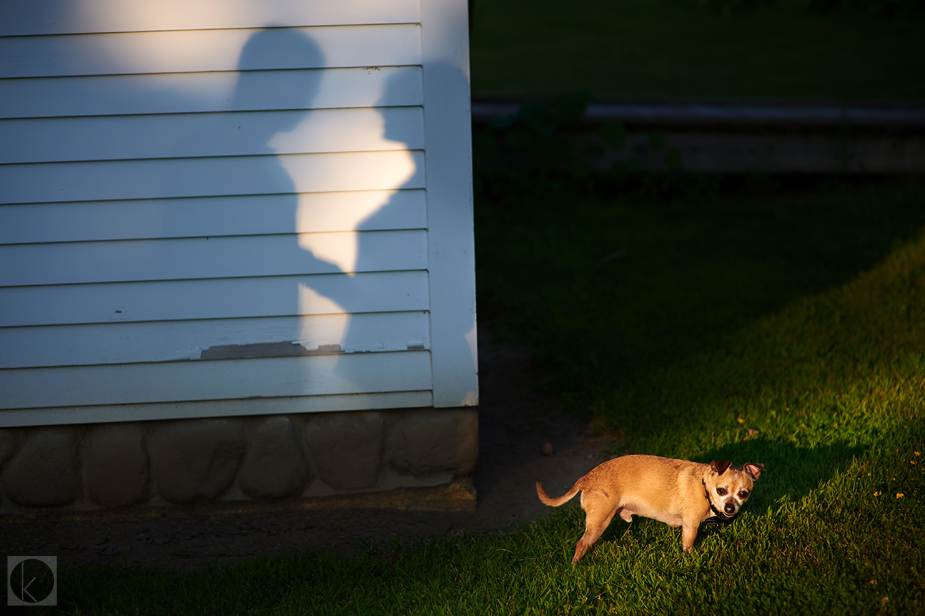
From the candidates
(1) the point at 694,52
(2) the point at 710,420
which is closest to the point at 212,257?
(2) the point at 710,420

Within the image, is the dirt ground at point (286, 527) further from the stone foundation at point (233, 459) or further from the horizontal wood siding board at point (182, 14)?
the horizontal wood siding board at point (182, 14)

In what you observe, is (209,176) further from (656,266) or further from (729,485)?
(656,266)

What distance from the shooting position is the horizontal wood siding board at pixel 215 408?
10.6ft

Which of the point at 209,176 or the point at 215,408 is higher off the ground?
the point at 209,176

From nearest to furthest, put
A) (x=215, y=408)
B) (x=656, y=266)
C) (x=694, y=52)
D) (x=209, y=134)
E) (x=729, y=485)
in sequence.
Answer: (x=729, y=485), (x=209, y=134), (x=215, y=408), (x=656, y=266), (x=694, y=52)

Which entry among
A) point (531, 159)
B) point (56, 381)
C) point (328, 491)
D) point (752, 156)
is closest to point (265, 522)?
point (328, 491)

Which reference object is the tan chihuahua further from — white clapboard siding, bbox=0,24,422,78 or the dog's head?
white clapboard siding, bbox=0,24,422,78

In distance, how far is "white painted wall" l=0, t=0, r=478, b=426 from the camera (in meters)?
2.95

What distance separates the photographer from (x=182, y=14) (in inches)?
115

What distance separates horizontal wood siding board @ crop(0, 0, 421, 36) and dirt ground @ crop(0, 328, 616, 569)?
228cm

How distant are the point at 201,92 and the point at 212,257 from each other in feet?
2.40

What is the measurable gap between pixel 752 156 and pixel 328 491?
678 cm

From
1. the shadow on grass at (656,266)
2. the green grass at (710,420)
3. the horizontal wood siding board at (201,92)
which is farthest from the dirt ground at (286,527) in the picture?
the horizontal wood siding board at (201,92)

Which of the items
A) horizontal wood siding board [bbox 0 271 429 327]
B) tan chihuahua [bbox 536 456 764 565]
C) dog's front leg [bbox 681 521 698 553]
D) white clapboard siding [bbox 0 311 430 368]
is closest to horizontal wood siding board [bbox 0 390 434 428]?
white clapboard siding [bbox 0 311 430 368]
